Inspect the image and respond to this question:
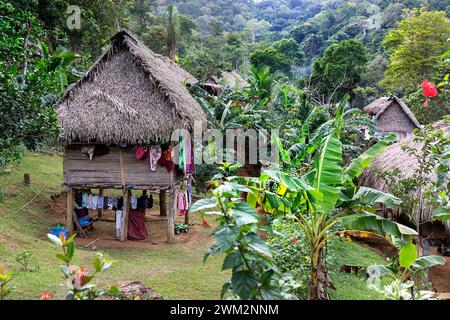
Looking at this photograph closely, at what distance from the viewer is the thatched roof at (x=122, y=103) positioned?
9.16 m

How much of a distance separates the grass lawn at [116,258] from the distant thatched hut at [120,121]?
1001mm

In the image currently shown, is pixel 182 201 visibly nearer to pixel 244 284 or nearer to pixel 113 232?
pixel 113 232

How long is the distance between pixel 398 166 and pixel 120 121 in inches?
285

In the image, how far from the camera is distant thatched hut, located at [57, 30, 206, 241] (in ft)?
30.1

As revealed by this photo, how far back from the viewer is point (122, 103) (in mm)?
9391

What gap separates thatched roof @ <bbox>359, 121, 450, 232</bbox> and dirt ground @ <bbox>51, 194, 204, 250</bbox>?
5262 mm

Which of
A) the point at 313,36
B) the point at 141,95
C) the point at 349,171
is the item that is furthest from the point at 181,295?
the point at 313,36

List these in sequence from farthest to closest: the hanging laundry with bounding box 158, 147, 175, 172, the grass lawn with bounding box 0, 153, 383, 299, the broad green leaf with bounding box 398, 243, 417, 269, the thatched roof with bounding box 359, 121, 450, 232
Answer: the hanging laundry with bounding box 158, 147, 175, 172
the thatched roof with bounding box 359, 121, 450, 232
the grass lawn with bounding box 0, 153, 383, 299
the broad green leaf with bounding box 398, 243, 417, 269

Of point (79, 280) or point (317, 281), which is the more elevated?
point (79, 280)

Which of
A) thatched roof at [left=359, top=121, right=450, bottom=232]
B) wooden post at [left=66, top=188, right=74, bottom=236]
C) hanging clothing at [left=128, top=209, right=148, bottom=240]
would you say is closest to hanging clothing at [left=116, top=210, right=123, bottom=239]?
hanging clothing at [left=128, top=209, right=148, bottom=240]

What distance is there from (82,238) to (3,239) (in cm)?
244

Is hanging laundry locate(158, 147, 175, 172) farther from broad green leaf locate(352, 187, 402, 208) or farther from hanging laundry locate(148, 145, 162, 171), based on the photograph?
broad green leaf locate(352, 187, 402, 208)

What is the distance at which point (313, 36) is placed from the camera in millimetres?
49625

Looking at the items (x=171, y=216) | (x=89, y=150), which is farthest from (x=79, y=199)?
(x=171, y=216)
